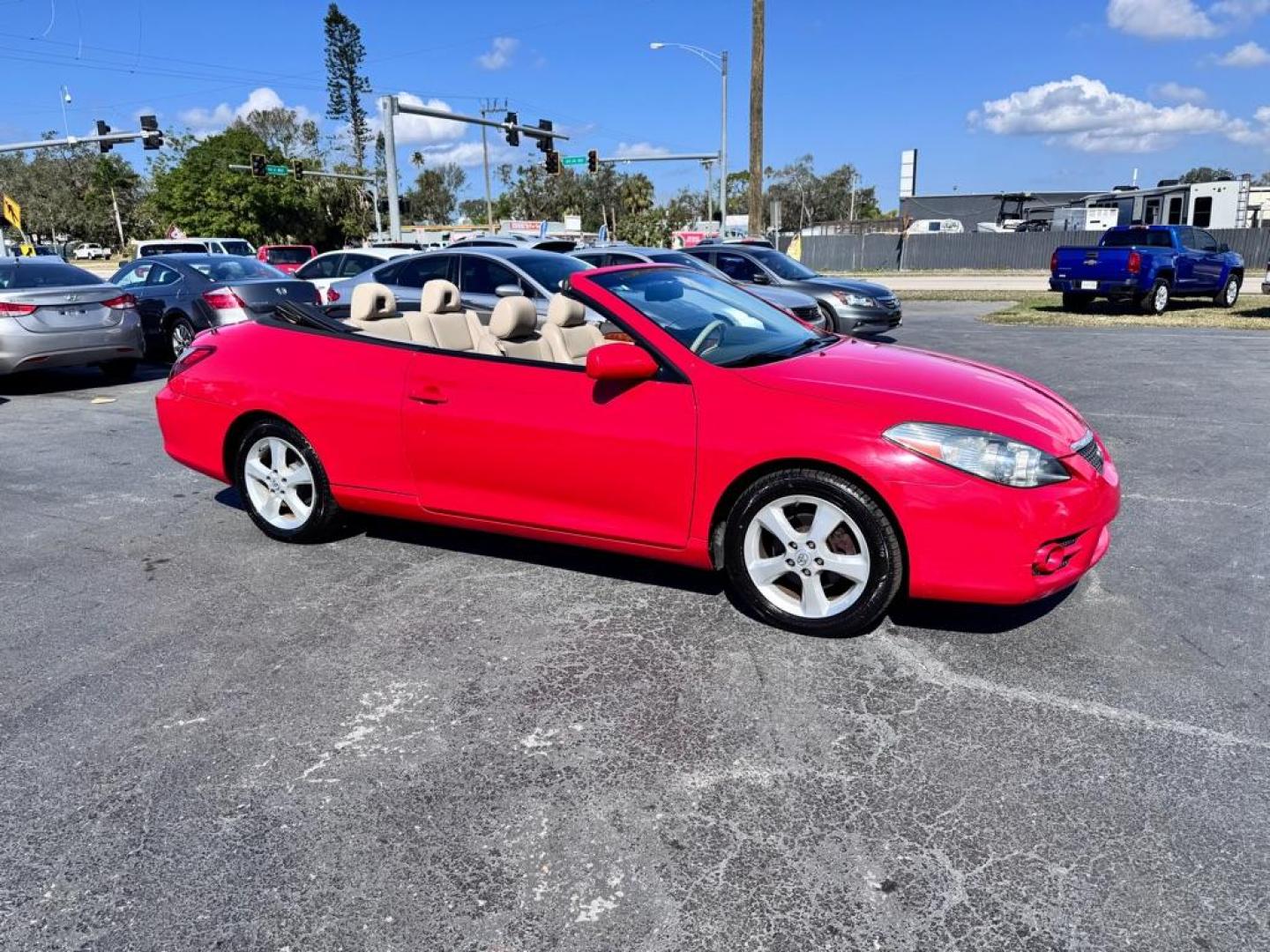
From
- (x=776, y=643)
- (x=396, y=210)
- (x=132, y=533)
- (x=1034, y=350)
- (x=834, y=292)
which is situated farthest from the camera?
(x=396, y=210)

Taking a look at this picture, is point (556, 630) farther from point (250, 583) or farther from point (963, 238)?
point (963, 238)

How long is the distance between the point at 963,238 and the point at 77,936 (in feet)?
148

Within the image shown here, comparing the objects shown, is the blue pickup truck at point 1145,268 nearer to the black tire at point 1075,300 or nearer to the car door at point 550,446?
the black tire at point 1075,300

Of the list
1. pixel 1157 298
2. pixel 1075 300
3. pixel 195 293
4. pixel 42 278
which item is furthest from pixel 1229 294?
pixel 42 278

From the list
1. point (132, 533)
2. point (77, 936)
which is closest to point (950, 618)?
point (77, 936)

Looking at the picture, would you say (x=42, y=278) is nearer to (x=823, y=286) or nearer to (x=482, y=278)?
(x=482, y=278)

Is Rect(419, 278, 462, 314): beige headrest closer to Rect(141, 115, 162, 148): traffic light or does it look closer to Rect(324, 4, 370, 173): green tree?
Rect(141, 115, 162, 148): traffic light

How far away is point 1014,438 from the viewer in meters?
3.58

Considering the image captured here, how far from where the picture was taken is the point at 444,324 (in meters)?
5.07

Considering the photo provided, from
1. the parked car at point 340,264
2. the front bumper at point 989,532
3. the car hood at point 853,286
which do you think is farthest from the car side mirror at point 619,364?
the parked car at point 340,264

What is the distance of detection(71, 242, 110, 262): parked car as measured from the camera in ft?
274

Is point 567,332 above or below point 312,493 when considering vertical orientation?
above

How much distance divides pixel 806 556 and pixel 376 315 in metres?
2.71

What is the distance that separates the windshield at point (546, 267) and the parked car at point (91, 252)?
8444 cm
